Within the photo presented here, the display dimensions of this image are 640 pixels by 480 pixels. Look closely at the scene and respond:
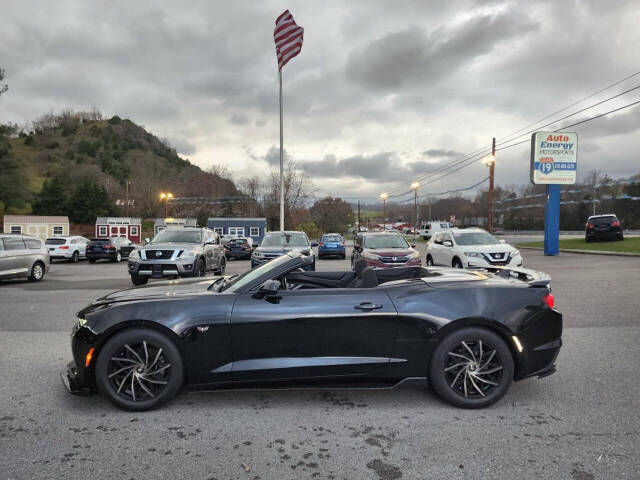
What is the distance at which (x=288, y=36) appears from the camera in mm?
23438

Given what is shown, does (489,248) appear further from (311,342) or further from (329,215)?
(329,215)

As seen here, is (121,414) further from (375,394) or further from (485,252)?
(485,252)

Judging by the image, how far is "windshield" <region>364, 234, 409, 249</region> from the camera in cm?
1341

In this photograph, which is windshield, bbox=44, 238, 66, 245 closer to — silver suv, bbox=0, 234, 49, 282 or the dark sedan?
the dark sedan

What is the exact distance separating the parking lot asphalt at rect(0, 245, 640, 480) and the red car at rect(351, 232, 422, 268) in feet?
23.3

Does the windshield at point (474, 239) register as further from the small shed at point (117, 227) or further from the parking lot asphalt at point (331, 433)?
the small shed at point (117, 227)

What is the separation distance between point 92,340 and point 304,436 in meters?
1.89

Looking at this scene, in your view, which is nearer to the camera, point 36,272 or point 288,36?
point 36,272

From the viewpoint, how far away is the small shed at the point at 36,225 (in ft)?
153

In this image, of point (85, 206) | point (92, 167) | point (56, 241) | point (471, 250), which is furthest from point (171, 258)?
point (92, 167)

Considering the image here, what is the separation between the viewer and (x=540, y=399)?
141 inches

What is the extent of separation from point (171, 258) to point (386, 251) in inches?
246

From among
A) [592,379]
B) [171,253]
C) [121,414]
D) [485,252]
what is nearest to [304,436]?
[121,414]

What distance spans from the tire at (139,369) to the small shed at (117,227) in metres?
57.0
